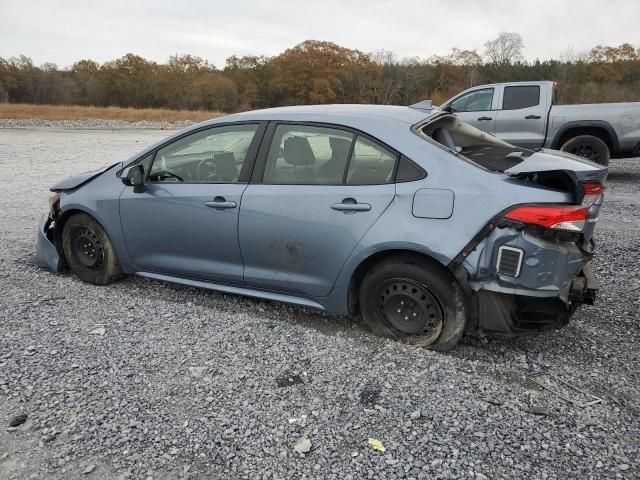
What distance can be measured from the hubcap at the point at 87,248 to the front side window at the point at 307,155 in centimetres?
188

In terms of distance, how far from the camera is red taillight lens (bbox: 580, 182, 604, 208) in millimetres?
2920

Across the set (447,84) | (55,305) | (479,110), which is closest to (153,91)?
(447,84)

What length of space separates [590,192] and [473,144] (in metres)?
1.21

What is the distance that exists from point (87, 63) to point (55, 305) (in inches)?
3678

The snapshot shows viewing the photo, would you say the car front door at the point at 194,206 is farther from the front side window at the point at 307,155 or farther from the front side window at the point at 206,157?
the front side window at the point at 307,155

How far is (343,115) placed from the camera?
3572 millimetres

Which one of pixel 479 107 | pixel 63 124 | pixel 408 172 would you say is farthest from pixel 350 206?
pixel 63 124

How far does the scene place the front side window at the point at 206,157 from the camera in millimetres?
3855

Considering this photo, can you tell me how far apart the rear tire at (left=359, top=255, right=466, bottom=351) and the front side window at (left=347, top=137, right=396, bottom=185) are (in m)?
0.55

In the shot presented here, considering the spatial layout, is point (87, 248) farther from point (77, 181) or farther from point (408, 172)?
point (408, 172)

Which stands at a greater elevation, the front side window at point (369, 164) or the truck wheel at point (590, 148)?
the truck wheel at point (590, 148)

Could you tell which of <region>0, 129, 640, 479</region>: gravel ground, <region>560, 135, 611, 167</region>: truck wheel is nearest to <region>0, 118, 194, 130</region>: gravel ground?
<region>560, 135, 611, 167</region>: truck wheel

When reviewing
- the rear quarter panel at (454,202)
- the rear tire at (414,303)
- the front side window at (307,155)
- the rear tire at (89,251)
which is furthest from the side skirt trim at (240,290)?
the front side window at (307,155)

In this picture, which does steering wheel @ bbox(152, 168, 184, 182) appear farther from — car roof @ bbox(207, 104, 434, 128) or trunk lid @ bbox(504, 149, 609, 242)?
trunk lid @ bbox(504, 149, 609, 242)
